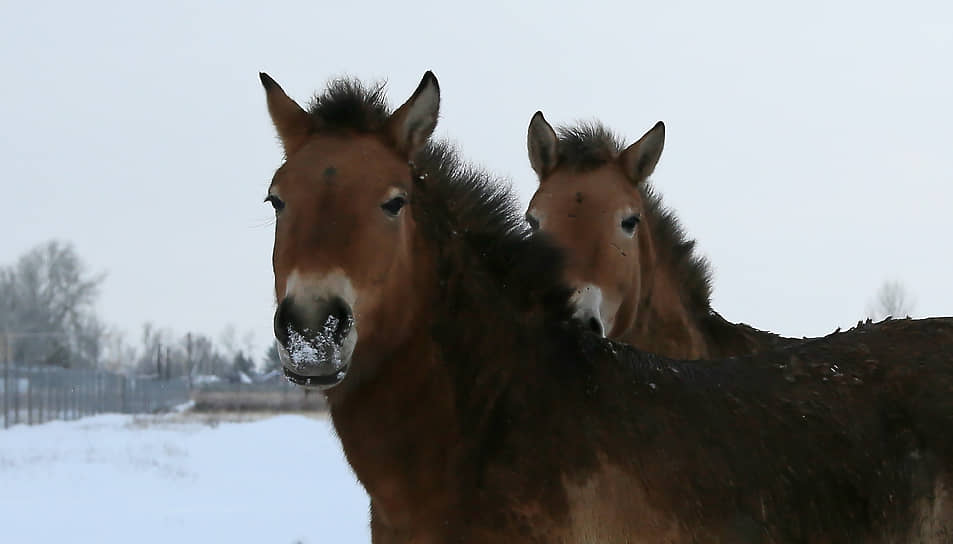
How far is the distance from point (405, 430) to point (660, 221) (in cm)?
461

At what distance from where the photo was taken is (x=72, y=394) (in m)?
45.8

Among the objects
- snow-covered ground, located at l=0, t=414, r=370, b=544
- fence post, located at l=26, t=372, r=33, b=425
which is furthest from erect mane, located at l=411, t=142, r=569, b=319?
fence post, located at l=26, t=372, r=33, b=425

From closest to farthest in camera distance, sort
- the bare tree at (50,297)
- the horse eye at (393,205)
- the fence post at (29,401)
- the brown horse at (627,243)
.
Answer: the horse eye at (393,205), the brown horse at (627,243), the fence post at (29,401), the bare tree at (50,297)

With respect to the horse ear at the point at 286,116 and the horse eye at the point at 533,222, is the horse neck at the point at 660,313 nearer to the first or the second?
the horse eye at the point at 533,222

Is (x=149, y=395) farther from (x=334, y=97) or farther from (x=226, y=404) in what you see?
(x=334, y=97)

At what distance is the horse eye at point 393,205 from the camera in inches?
168

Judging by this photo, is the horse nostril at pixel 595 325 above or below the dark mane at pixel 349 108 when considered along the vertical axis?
below

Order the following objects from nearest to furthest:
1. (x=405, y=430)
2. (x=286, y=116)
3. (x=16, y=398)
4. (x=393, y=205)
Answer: (x=405, y=430), (x=393, y=205), (x=286, y=116), (x=16, y=398)

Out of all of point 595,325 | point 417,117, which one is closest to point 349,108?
point 417,117

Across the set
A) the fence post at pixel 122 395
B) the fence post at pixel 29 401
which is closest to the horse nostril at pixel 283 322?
the fence post at pixel 29 401

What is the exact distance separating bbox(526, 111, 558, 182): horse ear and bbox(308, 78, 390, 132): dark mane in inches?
142

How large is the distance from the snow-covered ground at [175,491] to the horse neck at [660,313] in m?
4.33

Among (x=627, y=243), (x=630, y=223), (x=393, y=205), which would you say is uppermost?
(x=630, y=223)

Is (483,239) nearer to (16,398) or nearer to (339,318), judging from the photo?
(339,318)
